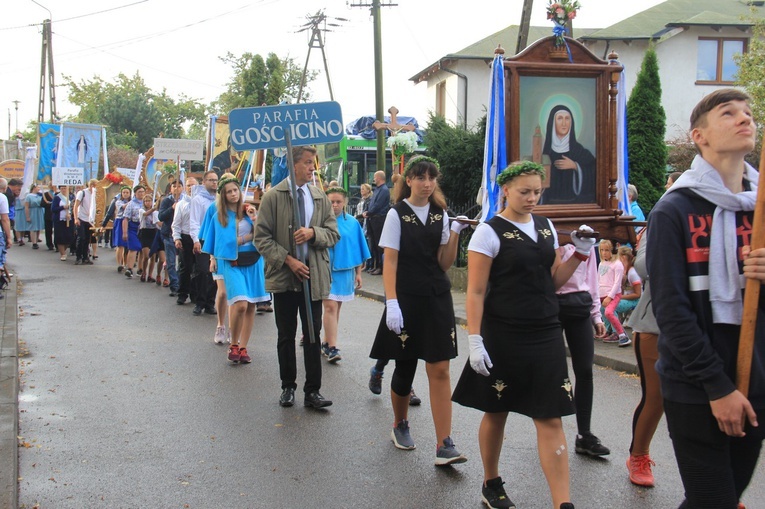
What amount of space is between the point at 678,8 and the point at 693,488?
35.5 m

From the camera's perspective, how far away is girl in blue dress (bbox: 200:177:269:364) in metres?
8.36

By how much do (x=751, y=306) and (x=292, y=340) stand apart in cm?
438

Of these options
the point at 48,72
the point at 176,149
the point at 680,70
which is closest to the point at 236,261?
the point at 176,149

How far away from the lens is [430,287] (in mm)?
5211

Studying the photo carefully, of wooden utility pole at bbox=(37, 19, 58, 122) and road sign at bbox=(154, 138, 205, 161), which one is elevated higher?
wooden utility pole at bbox=(37, 19, 58, 122)

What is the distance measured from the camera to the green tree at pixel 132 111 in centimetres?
6259

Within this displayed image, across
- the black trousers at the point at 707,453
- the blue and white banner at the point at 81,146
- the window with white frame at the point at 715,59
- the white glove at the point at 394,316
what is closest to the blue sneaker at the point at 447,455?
the white glove at the point at 394,316

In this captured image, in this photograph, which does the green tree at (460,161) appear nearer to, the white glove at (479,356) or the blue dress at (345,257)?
the blue dress at (345,257)

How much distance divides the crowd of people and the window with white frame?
958 inches

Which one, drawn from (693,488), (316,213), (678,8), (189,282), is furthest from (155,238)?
(678,8)

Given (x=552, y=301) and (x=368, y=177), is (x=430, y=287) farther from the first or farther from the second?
(x=368, y=177)

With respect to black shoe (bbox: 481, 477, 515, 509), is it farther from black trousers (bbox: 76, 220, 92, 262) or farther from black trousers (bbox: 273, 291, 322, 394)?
black trousers (bbox: 76, 220, 92, 262)

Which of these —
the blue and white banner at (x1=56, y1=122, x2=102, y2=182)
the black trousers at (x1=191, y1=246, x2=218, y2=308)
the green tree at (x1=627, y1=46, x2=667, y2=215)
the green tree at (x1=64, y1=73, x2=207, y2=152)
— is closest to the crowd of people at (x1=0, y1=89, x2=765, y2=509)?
the black trousers at (x1=191, y1=246, x2=218, y2=308)

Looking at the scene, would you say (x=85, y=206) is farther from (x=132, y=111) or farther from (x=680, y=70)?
(x=132, y=111)
